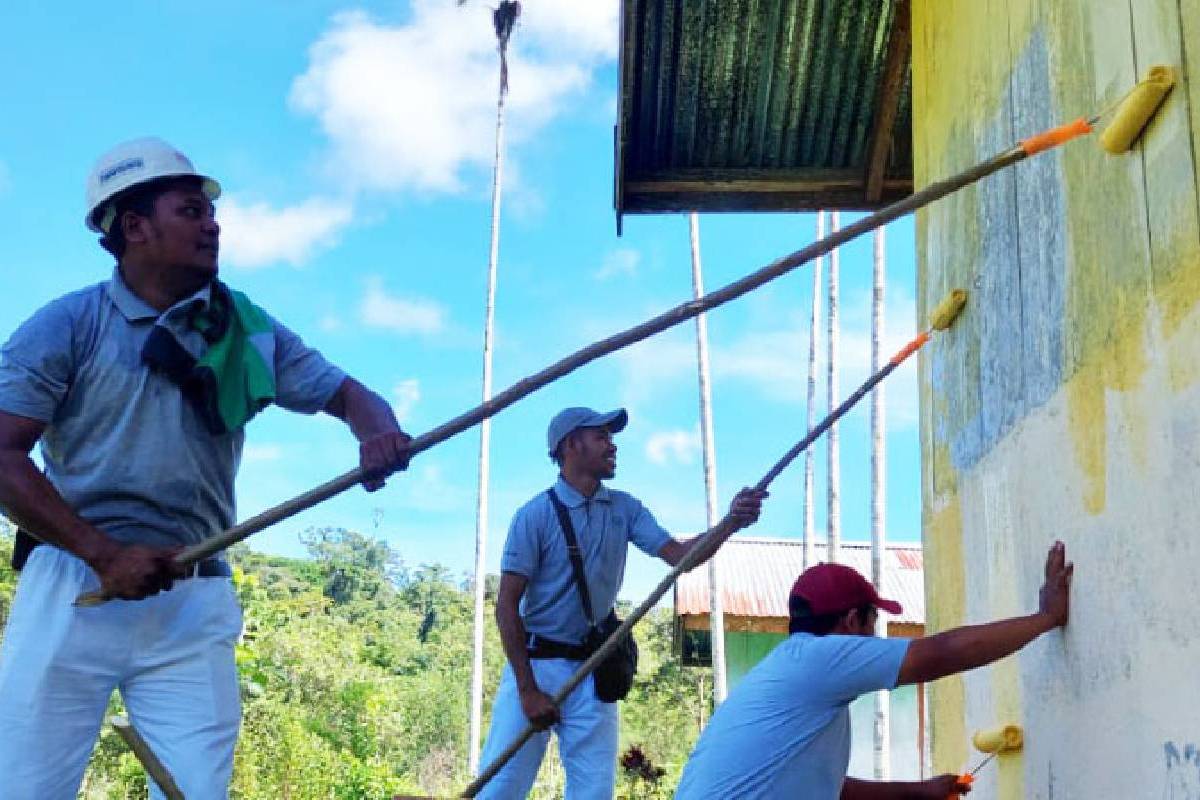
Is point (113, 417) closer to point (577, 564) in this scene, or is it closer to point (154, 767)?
point (154, 767)

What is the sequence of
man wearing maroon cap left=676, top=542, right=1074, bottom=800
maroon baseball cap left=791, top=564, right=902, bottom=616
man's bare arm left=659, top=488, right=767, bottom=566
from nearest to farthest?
1. man wearing maroon cap left=676, top=542, right=1074, bottom=800
2. maroon baseball cap left=791, top=564, right=902, bottom=616
3. man's bare arm left=659, top=488, right=767, bottom=566

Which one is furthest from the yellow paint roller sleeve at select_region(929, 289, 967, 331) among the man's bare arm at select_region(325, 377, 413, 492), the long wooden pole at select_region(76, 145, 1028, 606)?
the man's bare arm at select_region(325, 377, 413, 492)

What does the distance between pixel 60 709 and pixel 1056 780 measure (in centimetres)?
230

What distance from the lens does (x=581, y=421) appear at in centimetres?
493

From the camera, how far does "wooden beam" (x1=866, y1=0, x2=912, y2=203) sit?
5383 millimetres

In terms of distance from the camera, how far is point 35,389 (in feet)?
8.38

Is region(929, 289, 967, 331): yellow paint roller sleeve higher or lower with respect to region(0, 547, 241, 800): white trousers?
higher

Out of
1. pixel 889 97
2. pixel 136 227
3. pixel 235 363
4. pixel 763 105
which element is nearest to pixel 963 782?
pixel 235 363

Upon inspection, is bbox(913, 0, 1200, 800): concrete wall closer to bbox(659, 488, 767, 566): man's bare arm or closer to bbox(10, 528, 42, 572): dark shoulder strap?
bbox(659, 488, 767, 566): man's bare arm

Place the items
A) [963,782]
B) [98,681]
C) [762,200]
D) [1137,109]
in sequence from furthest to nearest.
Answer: [762,200] → [963,782] → [98,681] → [1137,109]

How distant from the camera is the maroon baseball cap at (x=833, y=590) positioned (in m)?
3.24

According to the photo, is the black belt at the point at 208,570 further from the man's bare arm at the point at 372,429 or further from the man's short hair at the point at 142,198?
the man's short hair at the point at 142,198

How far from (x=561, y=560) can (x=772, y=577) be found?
9504mm

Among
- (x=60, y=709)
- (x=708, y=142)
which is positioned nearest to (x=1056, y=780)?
(x=60, y=709)
